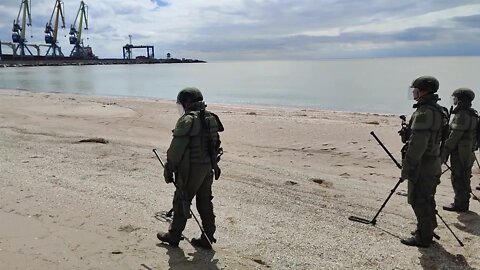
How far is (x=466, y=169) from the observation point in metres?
7.39

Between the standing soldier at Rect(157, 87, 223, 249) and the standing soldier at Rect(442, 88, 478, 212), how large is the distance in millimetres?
3910

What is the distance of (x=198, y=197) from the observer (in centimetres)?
539

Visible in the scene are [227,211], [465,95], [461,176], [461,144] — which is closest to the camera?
[227,211]

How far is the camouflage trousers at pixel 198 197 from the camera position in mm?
5160

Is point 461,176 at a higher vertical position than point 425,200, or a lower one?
lower

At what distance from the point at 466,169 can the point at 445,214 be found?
2.77 feet

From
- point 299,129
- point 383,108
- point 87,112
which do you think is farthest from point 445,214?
point 383,108

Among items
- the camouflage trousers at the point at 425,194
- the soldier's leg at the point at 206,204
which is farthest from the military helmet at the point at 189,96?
the camouflage trousers at the point at 425,194

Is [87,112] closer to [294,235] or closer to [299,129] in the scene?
[299,129]

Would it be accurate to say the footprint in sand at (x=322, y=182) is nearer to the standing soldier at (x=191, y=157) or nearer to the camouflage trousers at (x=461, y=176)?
the camouflage trousers at (x=461, y=176)

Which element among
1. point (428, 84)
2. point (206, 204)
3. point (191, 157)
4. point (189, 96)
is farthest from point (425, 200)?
point (189, 96)

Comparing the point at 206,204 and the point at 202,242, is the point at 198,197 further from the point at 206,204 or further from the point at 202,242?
the point at 202,242

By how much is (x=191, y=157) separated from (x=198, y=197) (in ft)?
1.90

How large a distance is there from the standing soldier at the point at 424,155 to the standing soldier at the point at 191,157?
2292mm
